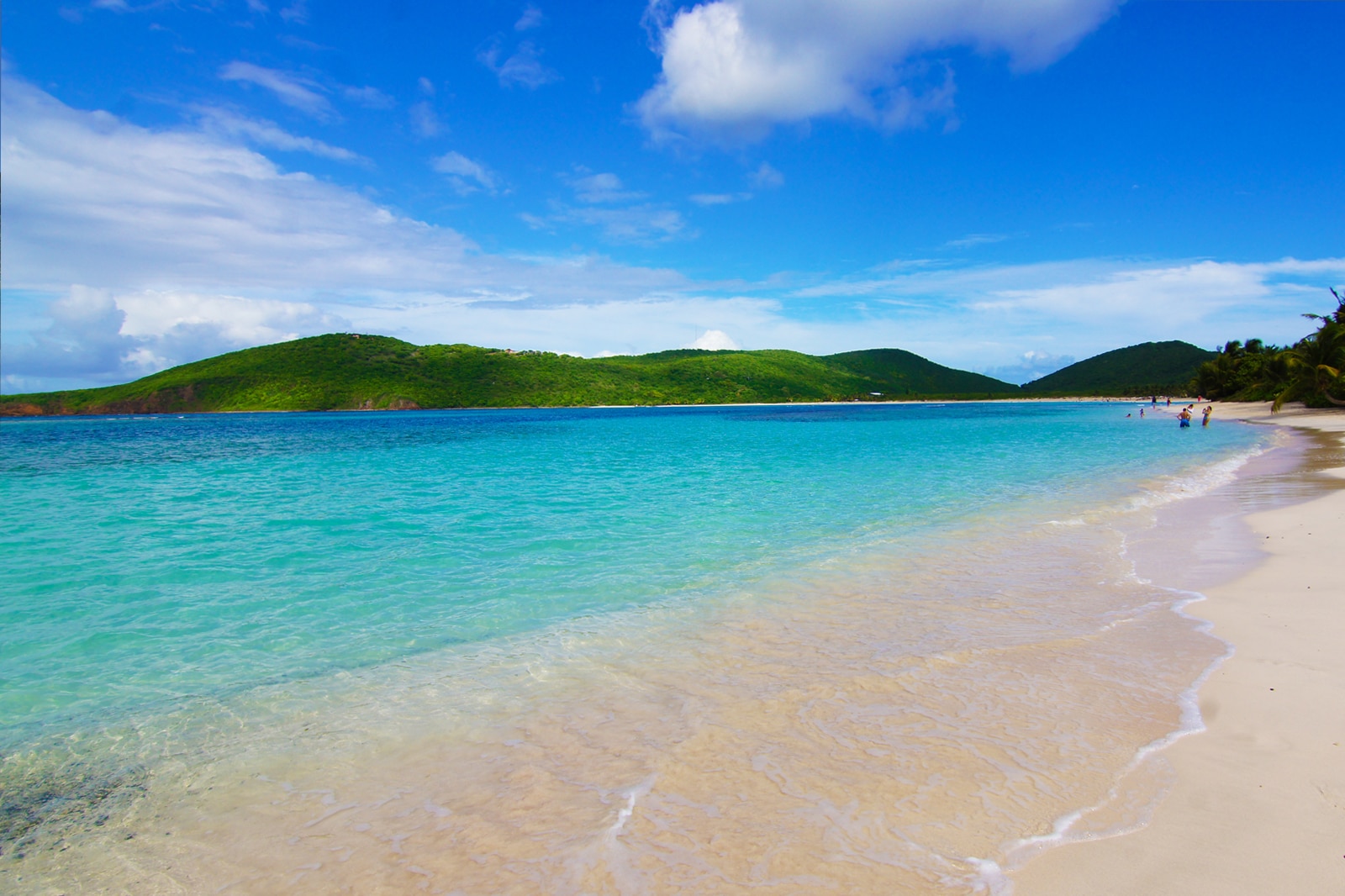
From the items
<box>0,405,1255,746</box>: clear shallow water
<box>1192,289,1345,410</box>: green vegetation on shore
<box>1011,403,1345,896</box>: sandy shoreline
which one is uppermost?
<box>1192,289,1345,410</box>: green vegetation on shore

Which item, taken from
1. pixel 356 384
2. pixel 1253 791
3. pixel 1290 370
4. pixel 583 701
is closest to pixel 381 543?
pixel 583 701

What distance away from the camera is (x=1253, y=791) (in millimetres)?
4023

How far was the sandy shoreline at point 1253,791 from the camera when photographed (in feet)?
10.9

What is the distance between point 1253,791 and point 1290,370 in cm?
8759

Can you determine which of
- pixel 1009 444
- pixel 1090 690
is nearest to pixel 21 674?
pixel 1090 690

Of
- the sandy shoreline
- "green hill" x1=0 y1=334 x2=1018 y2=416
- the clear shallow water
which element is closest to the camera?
the sandy shoreline

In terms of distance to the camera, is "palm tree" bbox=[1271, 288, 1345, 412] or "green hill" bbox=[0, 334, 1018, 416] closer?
"palm tree" bbox=[1271, 288, 1345, 412]

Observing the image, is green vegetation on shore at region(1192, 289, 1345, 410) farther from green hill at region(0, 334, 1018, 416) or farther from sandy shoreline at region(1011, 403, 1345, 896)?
green hill at region(0, 334, 1018, 416)

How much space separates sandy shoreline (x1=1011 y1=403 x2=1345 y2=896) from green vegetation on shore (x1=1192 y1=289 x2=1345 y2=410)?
221ft

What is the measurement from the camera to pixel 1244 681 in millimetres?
5672

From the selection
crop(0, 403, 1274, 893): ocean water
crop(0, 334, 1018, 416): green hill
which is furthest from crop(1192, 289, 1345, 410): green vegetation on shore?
crop(0, 334, 1018, 416): green hill

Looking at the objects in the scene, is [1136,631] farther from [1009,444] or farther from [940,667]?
[1009,444]

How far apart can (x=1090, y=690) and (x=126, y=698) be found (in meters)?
9.26

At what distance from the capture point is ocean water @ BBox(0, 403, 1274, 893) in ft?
12.9
